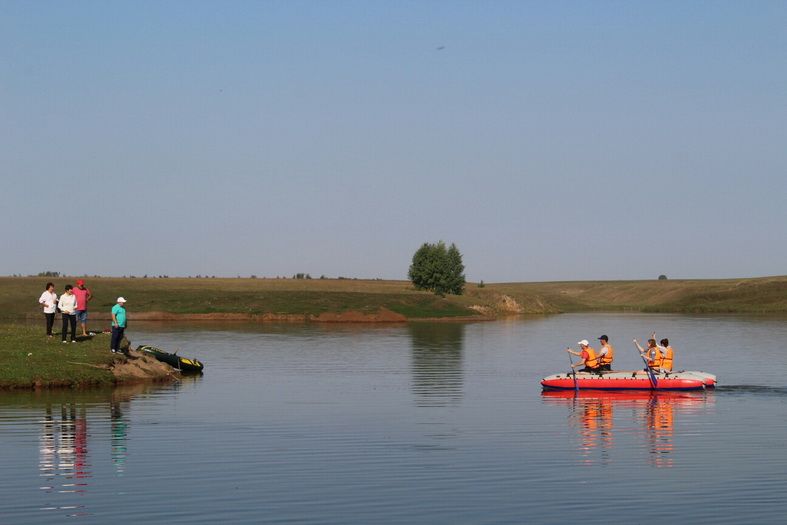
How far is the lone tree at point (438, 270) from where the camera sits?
6796 inches

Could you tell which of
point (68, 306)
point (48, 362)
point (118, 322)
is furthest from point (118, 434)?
point (68, 306)

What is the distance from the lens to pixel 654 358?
159 ft

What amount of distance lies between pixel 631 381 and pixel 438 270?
125m

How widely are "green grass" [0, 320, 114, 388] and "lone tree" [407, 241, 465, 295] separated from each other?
124369 mm

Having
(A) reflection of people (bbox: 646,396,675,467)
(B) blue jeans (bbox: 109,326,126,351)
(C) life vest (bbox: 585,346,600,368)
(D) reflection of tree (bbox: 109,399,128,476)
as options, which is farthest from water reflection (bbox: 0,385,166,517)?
(C) life vest (bbox: 585,346,600,368)

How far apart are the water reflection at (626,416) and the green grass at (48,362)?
60.2 feet

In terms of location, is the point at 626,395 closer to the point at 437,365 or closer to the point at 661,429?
the point at 661,429

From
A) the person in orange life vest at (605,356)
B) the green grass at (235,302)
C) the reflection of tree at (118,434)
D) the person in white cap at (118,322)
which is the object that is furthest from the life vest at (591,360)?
the green grass at (235,302)

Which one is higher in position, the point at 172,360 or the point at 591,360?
the point at 591,360

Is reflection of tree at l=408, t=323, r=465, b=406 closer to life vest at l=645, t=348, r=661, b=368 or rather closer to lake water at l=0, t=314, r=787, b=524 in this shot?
lake water at l=0, t=314, r=787, b=524

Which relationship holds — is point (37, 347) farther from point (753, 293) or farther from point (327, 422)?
point (753, 293)

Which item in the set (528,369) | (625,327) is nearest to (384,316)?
(625,327)

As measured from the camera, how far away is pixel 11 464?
26.6 m

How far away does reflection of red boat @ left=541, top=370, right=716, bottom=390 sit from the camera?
46969 millimetres
